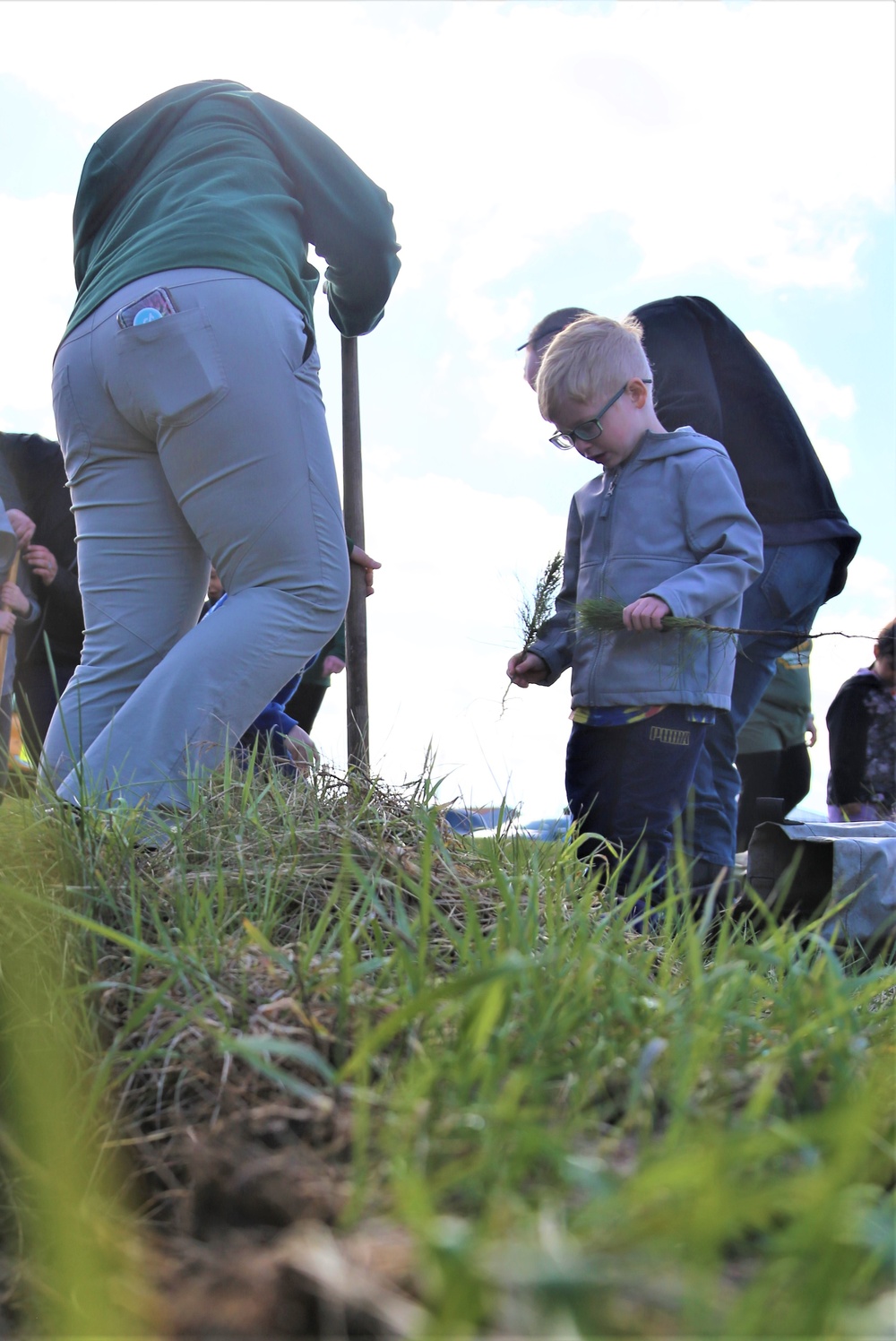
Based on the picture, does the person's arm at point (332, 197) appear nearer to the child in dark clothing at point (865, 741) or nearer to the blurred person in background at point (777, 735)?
the blurred person in background at point (777, 735)

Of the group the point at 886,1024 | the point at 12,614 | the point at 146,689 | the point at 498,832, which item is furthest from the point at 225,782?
the point at 12,614

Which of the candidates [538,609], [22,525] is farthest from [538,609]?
[22,525]

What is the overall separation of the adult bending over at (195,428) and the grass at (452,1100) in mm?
462

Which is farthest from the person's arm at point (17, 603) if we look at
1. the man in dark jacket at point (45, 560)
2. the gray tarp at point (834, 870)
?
the gray tarp at point (834, 870)

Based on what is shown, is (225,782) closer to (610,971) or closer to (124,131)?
(610,971)

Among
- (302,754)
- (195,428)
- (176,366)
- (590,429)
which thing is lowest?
(302,754)

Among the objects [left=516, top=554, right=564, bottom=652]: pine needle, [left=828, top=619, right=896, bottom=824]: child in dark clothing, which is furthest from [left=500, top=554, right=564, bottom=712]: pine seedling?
[left=828, top=619, right=896, bottom=824]: child in dark clothing

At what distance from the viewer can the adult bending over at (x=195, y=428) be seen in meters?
1.89

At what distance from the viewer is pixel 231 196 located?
6.93 ft

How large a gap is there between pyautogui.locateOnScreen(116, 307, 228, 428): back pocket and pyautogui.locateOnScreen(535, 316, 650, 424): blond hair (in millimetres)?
1225

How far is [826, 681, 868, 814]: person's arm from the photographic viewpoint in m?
4.54

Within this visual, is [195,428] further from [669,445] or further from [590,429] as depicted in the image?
[669,445]

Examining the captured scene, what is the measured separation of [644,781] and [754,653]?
2.26 feet

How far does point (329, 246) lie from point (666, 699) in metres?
1.31
